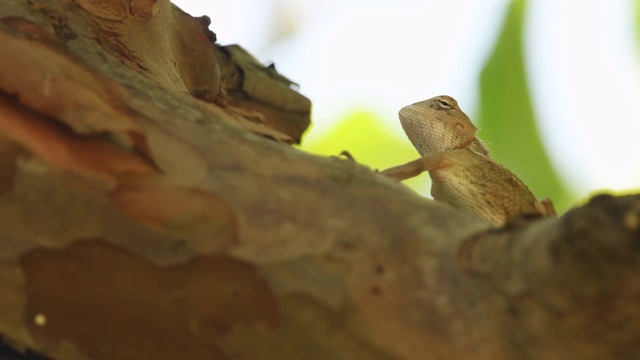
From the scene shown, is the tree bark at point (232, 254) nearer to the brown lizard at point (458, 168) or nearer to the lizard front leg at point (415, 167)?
the brown lizard at point (458, 168)

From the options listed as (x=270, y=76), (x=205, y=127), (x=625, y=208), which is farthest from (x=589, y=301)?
(x=270, y=76)

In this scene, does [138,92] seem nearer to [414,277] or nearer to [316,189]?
[316,189]

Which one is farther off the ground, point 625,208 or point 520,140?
point 520,140

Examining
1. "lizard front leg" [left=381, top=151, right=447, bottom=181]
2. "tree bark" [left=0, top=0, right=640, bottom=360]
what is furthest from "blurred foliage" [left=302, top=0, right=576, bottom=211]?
"tree bark" [left=0, top=0, right=640, bottom=360]

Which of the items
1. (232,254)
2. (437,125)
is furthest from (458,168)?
(232,254)

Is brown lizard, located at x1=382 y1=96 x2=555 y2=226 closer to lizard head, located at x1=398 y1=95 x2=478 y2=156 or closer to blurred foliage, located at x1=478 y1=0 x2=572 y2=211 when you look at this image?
lizard head, located at x1=398 y1=95 x2=478 y2=156
